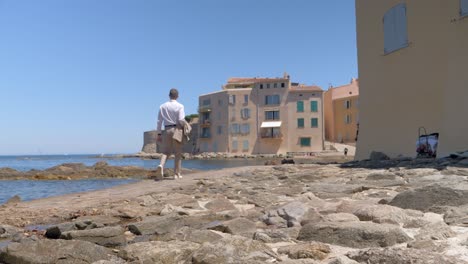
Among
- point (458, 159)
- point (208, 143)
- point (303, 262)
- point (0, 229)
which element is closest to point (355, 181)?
point (458, 159)

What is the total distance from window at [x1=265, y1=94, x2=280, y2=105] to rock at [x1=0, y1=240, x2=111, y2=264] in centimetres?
5170

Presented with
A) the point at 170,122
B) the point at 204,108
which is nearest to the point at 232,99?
the point at 204,108

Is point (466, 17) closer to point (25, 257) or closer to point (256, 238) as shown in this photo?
point (256, 238)

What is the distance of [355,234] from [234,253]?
2.71 ft

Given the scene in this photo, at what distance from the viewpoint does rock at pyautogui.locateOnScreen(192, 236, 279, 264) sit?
247 centimetres

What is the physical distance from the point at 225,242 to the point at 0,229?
219 cm

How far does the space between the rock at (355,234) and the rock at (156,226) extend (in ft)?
3.82

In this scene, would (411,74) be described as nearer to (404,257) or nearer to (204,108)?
(404,257)

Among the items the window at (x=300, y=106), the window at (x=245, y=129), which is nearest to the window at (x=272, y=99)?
the window at (x=300, y=106)

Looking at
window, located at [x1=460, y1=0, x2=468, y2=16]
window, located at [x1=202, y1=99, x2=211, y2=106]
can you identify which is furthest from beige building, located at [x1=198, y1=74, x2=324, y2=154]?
window, located at [x1=460, y1=0, x2=468, y2=16]

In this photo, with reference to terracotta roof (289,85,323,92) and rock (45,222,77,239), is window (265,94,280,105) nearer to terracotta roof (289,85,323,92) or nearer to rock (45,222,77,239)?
terracotta roof (289,85,323,92)

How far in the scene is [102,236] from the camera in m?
3.31

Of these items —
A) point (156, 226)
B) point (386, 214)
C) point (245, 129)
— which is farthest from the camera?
point (245, 129)

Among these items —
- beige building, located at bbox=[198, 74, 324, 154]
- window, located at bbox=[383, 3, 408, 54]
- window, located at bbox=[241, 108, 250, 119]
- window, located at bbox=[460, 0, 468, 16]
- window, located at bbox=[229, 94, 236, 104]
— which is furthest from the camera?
window, located at bbox=[229, 94, 236, 104]
